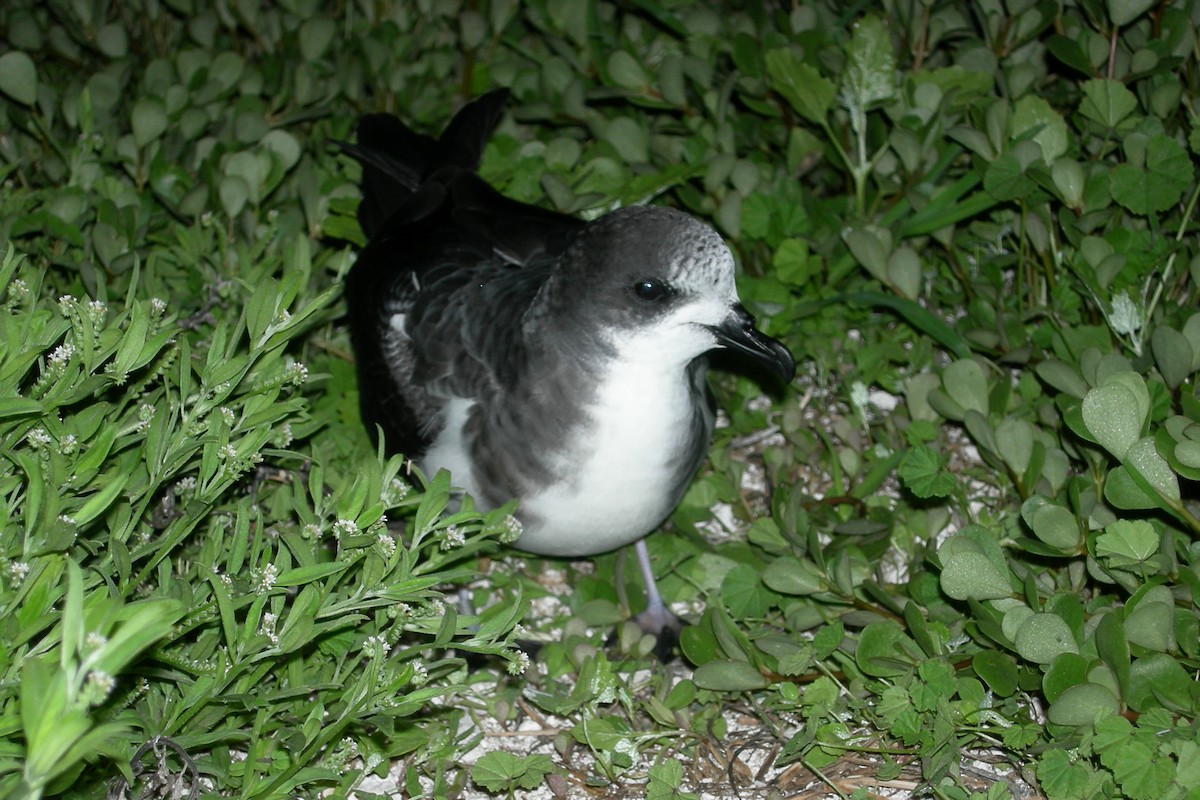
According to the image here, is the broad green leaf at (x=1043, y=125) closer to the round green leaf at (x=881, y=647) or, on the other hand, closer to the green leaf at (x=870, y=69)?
the green leaf at (x=870, y=69)

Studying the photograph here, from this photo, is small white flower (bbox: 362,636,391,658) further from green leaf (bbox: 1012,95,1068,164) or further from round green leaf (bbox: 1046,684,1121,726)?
green leaf (bbox: 1012,95,1068,164)

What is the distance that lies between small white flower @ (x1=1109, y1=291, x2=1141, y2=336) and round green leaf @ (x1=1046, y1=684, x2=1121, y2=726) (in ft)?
3.59

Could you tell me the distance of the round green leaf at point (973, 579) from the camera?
2477 millimetres

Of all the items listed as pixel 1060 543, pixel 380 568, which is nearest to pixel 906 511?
pixel 1060 543

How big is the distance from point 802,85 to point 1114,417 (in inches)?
63.4

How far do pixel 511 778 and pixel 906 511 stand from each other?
1.24 m

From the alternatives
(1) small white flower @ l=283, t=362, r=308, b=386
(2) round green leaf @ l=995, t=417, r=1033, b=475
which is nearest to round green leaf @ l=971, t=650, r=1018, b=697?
(2) round green leaf @ l=995, t=417, r=1033, b=475

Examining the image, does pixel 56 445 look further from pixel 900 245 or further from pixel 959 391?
pixel 900 245

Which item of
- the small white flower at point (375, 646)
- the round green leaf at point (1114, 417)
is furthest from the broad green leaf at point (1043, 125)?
the small white flower at point (375, 646)

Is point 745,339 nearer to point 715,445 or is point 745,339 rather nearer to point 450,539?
point 450,539

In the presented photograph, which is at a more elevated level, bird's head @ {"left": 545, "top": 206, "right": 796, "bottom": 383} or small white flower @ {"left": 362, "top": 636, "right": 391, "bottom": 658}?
bird's head @ {"left": 545, "top": 206, "right": 796, "bottom": 383}

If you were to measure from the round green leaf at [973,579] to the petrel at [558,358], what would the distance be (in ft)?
1.75

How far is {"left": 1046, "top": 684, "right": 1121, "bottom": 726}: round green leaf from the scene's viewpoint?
7.41 ft

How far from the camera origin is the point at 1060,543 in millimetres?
2561
